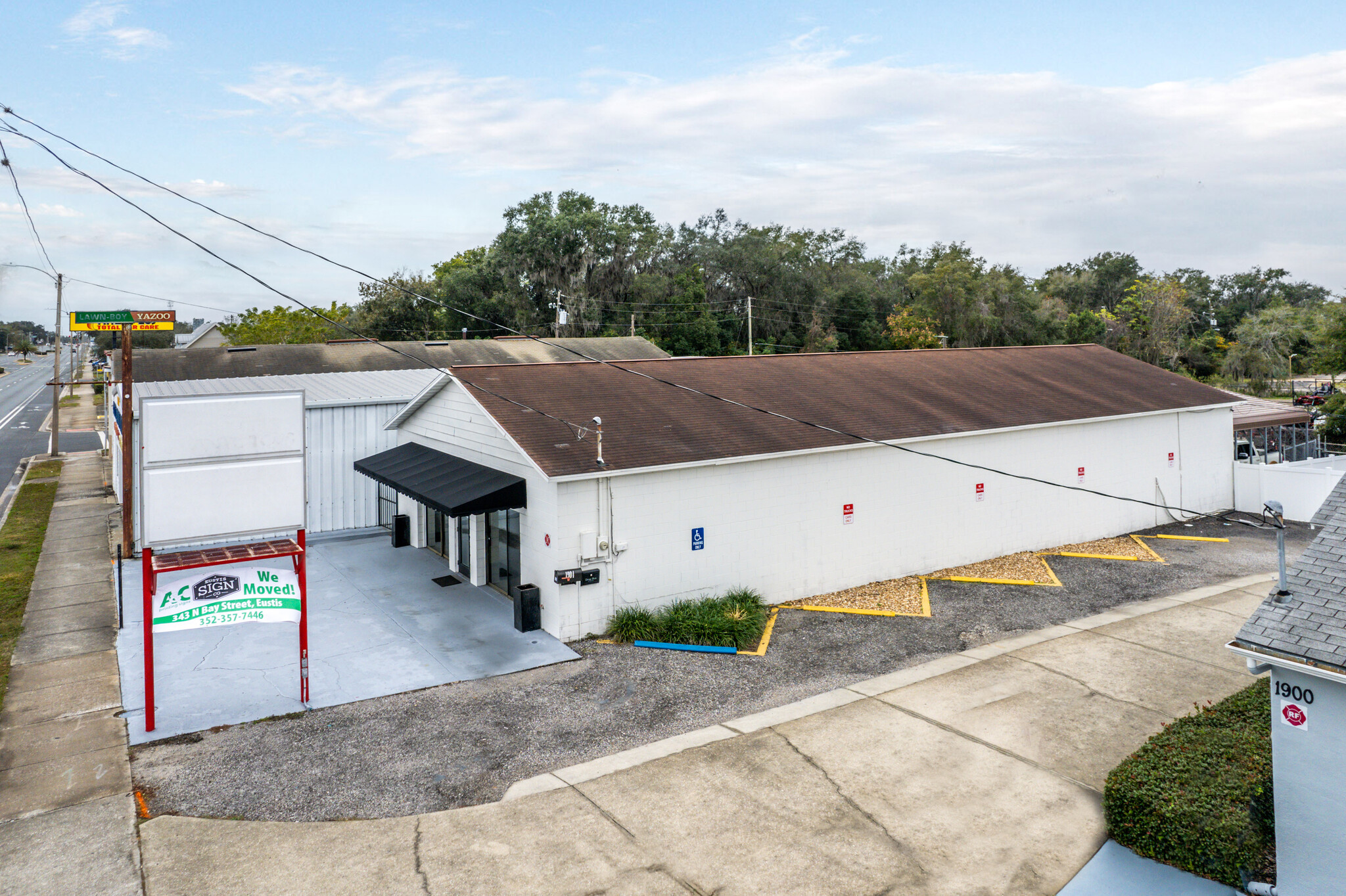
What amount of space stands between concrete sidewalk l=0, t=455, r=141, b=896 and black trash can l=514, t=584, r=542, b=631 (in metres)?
5.96

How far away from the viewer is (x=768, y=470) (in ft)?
55.5

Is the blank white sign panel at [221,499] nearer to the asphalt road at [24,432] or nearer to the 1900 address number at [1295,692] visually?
the 1900 address number at [1295,692]

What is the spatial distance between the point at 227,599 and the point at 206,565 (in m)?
0.59

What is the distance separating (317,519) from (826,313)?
183 feet

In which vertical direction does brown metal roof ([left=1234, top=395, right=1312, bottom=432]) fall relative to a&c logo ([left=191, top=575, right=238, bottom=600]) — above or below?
above

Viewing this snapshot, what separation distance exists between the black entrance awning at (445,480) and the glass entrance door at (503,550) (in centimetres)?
72

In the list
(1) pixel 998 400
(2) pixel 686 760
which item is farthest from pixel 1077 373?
(2) pixel 686 760

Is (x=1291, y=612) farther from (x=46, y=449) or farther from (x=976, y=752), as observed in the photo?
(x=46, y=449)

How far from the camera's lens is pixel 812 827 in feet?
30.1

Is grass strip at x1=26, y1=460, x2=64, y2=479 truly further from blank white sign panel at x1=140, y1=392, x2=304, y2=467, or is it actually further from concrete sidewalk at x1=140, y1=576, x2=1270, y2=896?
concrete sidewalk at x1=140, y1=576, x2=1270, y2=896

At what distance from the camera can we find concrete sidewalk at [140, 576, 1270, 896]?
328 inches

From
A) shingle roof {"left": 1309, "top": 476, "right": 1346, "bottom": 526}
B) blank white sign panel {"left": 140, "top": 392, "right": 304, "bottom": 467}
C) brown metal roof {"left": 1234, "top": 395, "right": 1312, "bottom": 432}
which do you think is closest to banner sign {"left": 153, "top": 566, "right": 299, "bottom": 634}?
blank white sign panel {"left": 140, "top": 392, "right": 304, "bottom": 467}

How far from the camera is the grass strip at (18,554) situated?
50.1ft

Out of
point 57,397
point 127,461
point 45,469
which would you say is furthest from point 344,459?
point 57,397
